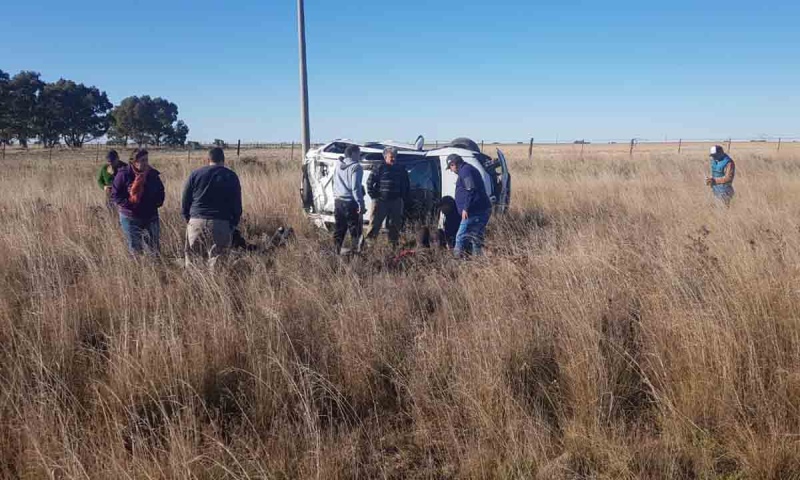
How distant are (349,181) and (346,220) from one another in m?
0.56

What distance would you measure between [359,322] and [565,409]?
1.53 metres

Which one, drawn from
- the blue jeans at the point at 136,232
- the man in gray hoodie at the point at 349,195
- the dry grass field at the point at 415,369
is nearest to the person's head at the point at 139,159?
the blue jeans at the point at 136,232

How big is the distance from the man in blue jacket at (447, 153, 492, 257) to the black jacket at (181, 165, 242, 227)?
110 inches

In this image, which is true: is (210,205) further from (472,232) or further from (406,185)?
(472,232)

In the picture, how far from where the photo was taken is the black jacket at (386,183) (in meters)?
7.60

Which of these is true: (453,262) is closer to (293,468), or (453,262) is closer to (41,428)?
(293,468)

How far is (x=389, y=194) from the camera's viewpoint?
762 centimetres

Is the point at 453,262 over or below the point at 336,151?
below

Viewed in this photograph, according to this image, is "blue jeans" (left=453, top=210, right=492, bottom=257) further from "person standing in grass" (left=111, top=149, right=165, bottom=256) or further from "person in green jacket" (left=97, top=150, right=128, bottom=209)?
"person in green jacket" (left=97, top=150, right=128, bottom=209)

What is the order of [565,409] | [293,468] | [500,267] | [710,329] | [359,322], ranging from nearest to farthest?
1. [293,468]
2. [565,409]
3. [710,329]
4. [359,322]
5. [500,267]

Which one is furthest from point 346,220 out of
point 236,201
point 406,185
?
point 236,201

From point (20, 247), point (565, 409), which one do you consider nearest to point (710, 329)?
point (565, 409)

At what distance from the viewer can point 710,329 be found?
3.35 m

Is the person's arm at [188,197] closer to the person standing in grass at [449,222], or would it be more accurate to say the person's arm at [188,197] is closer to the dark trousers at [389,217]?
the dark trousers at [389,217]
